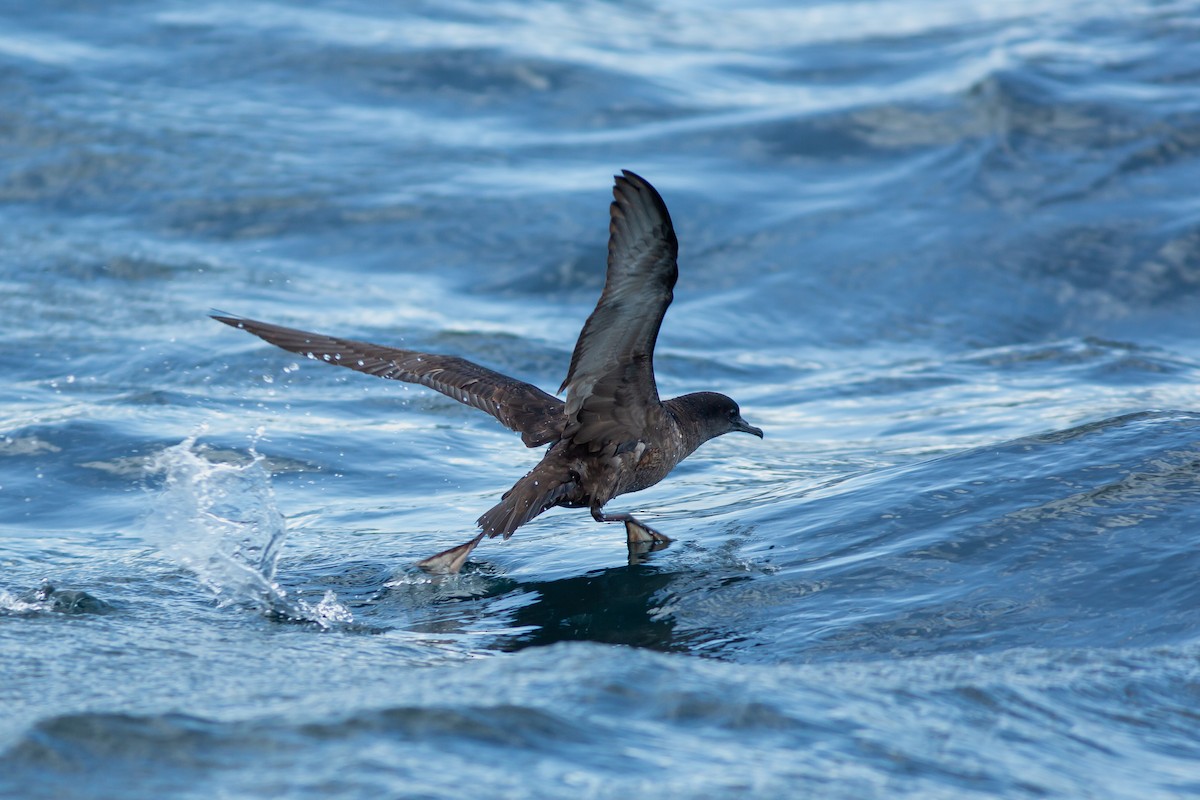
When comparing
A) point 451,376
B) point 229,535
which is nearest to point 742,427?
point 451,376

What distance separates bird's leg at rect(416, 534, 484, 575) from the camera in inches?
232

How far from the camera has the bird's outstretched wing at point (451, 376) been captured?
636 centimetres

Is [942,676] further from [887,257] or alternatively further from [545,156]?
[545,156]

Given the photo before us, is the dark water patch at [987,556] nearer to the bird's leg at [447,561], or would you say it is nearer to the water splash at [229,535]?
the bird's leg at [447,561]

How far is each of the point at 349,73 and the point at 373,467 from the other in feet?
30.3

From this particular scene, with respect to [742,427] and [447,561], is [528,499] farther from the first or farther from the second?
[742,427]

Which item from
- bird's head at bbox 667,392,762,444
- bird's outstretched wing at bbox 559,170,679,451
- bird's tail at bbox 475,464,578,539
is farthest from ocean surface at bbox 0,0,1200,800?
bird's outstretched wing at bbox 559,170,679,451

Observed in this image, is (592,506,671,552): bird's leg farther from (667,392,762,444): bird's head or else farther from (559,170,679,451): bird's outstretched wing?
(667,392,762,444): bird's head

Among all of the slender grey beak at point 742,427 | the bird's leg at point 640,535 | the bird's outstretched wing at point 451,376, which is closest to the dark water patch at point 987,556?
the bird's leg at point 640,535

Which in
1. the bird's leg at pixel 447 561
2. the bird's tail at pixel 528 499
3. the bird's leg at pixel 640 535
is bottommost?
the bird's leg at pixel 447 561

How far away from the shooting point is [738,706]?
4.00m

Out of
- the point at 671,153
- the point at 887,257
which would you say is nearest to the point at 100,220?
the point at 671,153

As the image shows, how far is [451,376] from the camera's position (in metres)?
6.82

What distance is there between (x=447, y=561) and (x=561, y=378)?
172 inches
